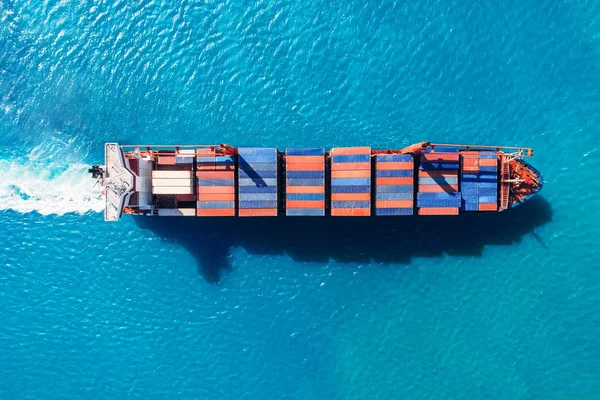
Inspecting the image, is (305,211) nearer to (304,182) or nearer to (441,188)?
(304,182)

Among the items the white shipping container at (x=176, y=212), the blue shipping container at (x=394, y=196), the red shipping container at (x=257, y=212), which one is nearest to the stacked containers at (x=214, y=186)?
the white shipping container at (x=176, y=212)

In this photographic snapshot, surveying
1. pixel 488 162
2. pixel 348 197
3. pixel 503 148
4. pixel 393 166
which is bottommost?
pixel 348 197

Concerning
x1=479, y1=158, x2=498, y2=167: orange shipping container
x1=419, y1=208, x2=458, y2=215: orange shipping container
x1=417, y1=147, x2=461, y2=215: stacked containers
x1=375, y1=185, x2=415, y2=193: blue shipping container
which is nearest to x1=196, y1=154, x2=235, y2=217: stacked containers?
x1=375, y1=185, x2=415, y2=193: blue shipping container

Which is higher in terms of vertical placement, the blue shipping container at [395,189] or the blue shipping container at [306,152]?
the blue shipping container at [306,152]

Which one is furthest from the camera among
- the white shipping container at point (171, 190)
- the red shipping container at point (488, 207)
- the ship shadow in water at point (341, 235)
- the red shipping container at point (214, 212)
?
the ship shadow in water at point (341, 235)

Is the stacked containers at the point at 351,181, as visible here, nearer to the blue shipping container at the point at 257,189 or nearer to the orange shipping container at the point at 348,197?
the orange shipping container at the point at 348,197

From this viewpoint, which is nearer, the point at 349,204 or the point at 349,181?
the point at 349,181

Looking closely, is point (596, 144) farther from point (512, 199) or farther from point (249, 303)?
point (249, 303)

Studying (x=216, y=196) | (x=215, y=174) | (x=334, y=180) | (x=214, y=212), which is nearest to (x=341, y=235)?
(x=334, y=180)

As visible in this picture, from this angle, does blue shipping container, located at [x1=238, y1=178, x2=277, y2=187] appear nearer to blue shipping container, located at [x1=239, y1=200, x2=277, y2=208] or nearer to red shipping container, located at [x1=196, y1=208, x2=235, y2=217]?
blue shipping container, located at [x1=239, y1=200, x2=277, y2=208]
